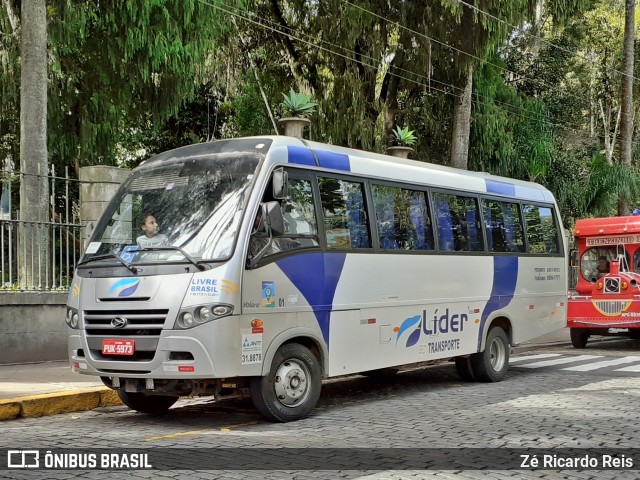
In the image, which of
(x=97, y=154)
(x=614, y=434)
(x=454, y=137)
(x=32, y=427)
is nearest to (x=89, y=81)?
(x=97, y=154)

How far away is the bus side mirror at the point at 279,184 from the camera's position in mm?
8062

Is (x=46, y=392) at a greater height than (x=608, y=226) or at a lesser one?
lesser

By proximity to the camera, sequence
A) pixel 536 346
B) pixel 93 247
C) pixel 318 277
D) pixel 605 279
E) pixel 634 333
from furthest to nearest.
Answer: pixel 634 333 < pixel 536 346 < pixel 605 279 < pixel 318 277 < pixel 93 247

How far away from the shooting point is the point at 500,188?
40.8 feet

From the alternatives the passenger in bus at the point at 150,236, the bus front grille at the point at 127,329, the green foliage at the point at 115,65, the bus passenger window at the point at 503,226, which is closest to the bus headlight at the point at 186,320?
the bus front grille at the point at 127,329

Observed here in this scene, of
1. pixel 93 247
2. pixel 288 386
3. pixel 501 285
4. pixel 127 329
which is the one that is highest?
pixel 93 247

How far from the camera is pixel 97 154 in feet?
65.7

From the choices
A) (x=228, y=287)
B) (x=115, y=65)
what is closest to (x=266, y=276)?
(x=228, y=287)

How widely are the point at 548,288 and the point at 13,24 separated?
11884 millimetres

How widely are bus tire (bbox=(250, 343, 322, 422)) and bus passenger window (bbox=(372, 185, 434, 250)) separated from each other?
1.96 metres

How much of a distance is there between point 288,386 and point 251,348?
0.75 m

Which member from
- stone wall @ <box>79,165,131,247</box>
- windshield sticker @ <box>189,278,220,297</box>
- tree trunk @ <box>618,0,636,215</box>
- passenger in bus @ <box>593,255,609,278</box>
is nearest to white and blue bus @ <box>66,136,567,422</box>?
windshield sticker @ <box>189,278,220,297</box>

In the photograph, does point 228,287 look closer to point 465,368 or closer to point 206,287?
point 206,287

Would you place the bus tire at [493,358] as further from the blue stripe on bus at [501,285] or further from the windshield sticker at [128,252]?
the windshield sticker at [128,252]
